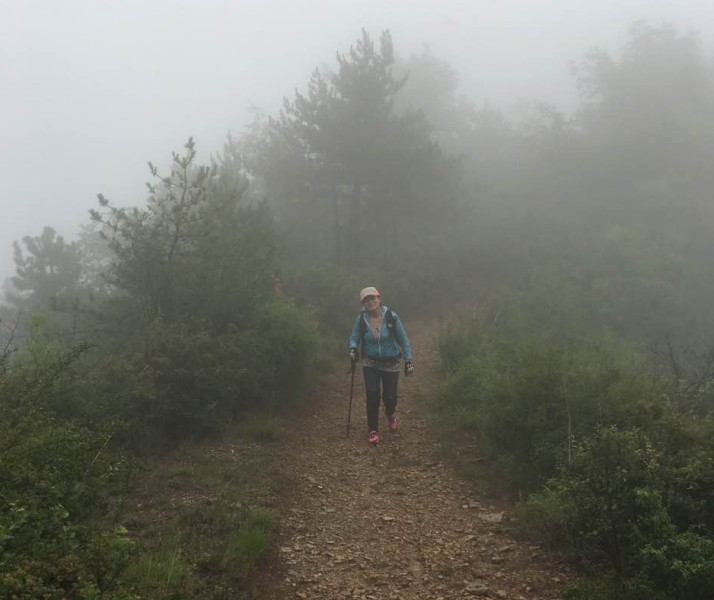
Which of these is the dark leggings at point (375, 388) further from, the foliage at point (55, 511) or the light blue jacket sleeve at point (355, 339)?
the foliage at point (55, 511)

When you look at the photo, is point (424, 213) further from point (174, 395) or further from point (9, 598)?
point (9, 598)

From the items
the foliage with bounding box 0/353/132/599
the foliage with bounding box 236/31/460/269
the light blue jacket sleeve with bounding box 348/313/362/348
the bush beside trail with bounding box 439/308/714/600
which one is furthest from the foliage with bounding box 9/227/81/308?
the bush beside trail with bounding box 439/308/714/600

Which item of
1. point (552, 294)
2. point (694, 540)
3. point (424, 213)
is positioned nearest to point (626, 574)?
point (694, 540)

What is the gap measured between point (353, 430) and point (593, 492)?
14.3ft

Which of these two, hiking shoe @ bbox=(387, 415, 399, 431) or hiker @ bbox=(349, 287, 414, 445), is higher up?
hiker @ bbox=(349, 287, 414, 445)

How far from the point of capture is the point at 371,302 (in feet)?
23.9

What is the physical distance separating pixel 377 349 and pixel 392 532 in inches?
107

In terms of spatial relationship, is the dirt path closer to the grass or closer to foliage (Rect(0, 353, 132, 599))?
the grass

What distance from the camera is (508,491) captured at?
18.1 feet

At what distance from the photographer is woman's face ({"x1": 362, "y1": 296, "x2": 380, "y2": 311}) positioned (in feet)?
23.9

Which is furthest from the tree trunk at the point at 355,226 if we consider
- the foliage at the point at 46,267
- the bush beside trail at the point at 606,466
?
the bush beside trail at the point at 606,466

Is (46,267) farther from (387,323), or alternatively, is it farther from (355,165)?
(387,323)

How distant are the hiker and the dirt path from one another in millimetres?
560

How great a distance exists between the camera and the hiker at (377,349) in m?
7.19
